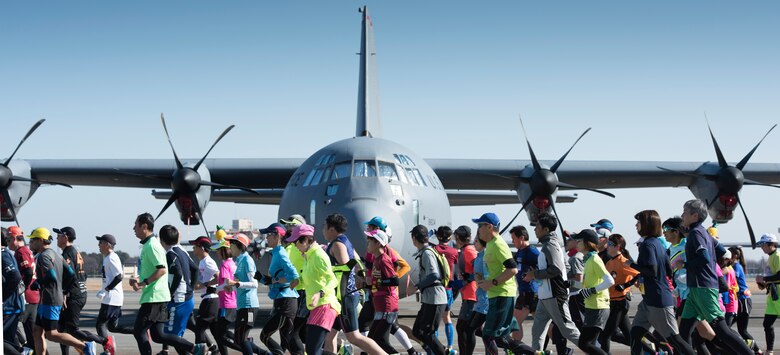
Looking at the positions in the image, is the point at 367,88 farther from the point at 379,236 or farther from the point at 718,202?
the point at 379,236

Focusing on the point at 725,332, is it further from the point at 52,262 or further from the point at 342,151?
the point at 342,151

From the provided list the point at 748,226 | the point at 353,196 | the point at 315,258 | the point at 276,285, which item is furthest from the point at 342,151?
the point at 748,226

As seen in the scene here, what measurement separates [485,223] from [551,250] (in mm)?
828

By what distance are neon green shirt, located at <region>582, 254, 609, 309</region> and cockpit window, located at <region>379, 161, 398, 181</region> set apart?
19.3ft

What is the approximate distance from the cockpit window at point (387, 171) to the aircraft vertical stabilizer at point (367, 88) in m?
7.26

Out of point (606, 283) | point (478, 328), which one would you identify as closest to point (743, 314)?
point (606, 283)

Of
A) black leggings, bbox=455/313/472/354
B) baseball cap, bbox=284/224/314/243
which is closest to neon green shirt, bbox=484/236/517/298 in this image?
black leggings, bbox=455/313/472/354

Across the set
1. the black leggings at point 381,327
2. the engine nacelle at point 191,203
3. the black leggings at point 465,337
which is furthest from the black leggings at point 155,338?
the engine nacelle at point 191,203

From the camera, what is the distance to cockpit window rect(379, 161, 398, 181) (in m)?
14.6

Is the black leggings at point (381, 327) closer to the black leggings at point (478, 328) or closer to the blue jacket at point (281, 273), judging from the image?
the blue jacket at point (281, 273)

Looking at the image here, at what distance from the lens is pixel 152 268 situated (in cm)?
863

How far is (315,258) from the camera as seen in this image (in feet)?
24.9

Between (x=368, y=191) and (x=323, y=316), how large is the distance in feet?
21.4

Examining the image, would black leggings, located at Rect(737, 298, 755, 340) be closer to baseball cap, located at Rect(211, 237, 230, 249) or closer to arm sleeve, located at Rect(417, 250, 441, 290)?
arm sleeve, located at Rect(417, 250, 441, 290)
